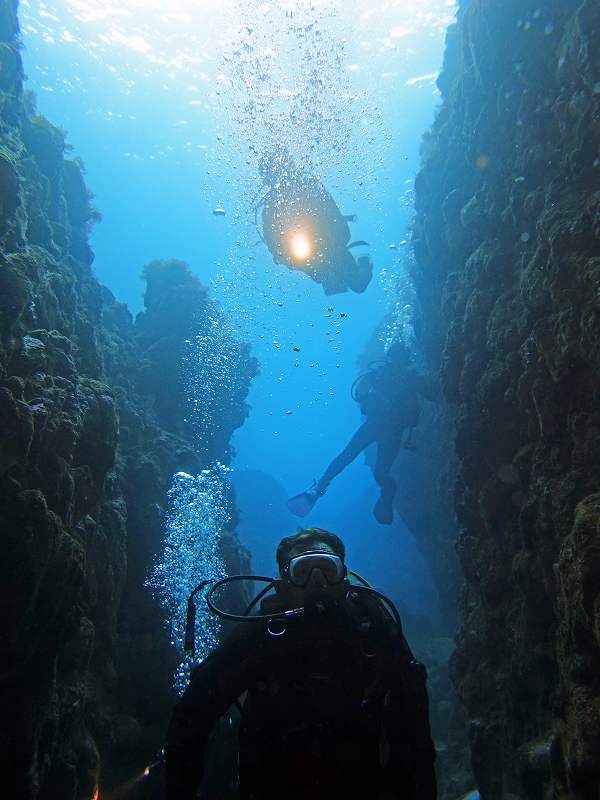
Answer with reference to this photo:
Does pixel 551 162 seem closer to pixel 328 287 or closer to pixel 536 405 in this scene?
pixel 536 405

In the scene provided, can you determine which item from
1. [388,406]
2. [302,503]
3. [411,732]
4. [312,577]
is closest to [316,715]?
[411,732]

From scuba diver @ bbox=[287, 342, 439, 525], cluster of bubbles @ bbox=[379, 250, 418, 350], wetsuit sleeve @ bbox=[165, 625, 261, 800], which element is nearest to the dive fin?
scuba diver @ bbox=[287, 342, 439, 525]

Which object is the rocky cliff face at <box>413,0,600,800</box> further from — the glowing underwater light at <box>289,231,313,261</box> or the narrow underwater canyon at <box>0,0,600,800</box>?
the glowing underwater light at <box>289,231,313,261</box>

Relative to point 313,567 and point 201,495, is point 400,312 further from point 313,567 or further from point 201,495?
point 313,567

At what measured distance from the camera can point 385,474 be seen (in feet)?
56.2

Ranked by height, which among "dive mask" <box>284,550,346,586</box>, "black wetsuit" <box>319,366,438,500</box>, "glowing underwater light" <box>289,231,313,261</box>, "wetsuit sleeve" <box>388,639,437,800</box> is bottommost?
"wetsuit sleeve" <box>388,639,437,800</box>

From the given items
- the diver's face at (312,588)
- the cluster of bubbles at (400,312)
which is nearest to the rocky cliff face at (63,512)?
the diver's face at (312,588)

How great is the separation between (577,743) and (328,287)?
626 inches

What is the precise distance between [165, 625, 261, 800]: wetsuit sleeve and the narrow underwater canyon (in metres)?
2.93

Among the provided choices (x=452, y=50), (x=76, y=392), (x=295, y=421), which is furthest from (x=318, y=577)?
(x=295, y=421)

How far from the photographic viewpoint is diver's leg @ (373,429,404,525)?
1600 cm

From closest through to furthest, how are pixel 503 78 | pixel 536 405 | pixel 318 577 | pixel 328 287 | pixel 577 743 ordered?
1. pixel 318 577
2. pixel 577 743
3. pixel 536 405
4. pixel 503 78
5. pixel 328 287

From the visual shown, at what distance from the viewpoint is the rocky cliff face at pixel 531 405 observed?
→ 441 centimetres

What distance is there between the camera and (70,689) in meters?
6.18
